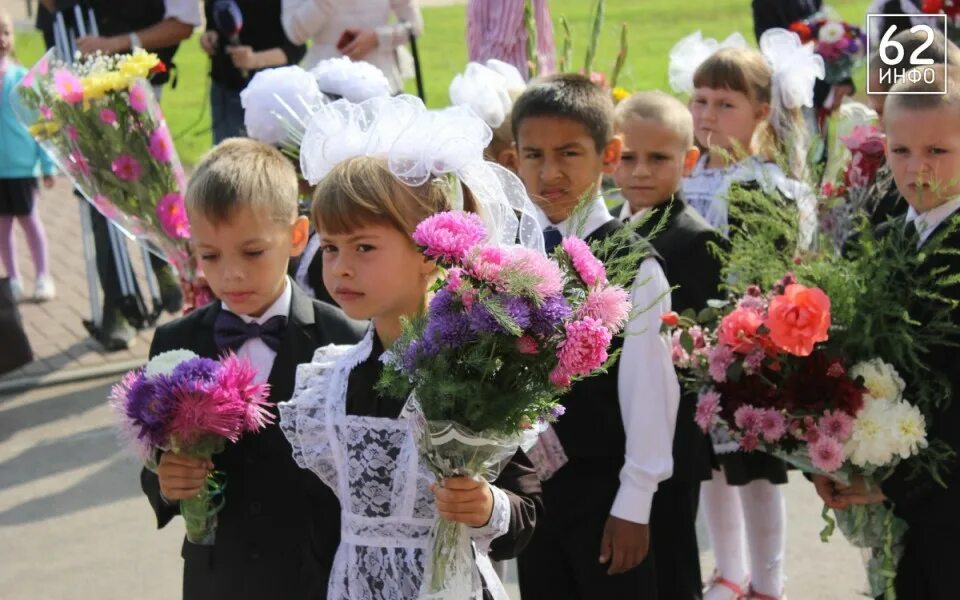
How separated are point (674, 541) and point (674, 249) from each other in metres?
0.95

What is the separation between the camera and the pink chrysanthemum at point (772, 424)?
3725 mm

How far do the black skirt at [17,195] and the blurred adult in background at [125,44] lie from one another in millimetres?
928

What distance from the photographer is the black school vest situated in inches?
160

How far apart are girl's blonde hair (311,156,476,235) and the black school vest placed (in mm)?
968

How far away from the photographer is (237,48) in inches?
326

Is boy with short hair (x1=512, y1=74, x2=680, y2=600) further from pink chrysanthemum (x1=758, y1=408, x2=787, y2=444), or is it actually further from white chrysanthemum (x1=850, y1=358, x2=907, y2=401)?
white chrysanthemum (x1=850, y1=358, x2=907, y2=401)

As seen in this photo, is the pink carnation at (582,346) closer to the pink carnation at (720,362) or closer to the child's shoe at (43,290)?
the pink carnation at (720,362)

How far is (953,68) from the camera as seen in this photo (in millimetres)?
4234

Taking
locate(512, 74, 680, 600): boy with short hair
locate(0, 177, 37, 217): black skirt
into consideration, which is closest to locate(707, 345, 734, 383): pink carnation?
locate(512, 74, 680, 600): boy with short hair

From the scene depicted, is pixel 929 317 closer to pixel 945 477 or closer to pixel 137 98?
pixel 945 477

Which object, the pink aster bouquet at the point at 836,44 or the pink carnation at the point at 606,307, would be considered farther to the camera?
the pink aster bouquet at the point at 836,44

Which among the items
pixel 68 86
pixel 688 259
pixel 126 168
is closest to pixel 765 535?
pixel 688 259

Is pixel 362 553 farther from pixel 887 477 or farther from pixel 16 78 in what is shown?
pixel 16 78

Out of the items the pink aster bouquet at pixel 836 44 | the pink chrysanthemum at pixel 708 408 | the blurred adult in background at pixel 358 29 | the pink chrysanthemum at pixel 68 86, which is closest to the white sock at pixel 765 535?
the pink chrysanthemum at pixel 708 408
